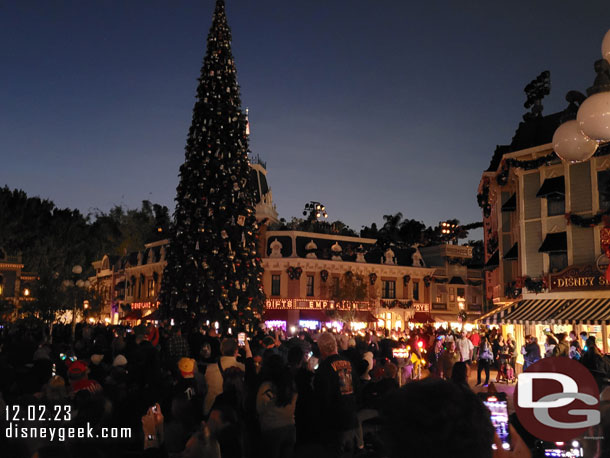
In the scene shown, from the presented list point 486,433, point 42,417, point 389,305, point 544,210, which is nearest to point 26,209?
point 389,305

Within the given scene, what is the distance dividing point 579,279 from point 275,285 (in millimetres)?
28539

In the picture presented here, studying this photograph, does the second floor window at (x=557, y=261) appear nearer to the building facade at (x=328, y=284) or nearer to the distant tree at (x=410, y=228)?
the building facade at (x=328, y=284)

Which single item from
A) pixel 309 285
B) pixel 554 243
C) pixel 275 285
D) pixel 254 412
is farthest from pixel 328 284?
pixel 254 412

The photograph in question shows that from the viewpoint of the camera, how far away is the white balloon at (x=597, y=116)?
4.89m

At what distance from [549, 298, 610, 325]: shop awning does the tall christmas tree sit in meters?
13.0

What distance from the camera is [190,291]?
26.5 m

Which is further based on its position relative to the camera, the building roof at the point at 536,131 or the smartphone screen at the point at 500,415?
the building roof at the point at 536,131

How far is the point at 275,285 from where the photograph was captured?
Answer: 48.9 metres

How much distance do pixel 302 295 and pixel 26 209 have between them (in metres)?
30.1

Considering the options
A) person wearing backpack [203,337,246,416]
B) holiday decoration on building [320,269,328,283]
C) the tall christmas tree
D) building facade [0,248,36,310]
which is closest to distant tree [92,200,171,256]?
building facade [0,248,36,310]

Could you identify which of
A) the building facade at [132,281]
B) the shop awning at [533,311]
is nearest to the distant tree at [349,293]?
the building facade at [132,281]

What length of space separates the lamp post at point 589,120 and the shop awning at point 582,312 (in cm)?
1728

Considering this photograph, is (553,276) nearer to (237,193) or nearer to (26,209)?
(237,193)

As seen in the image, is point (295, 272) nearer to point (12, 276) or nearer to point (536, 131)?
point (536, 131)
